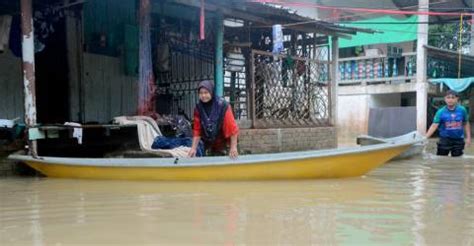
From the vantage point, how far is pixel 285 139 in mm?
11062

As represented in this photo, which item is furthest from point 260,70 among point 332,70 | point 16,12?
point 16,12

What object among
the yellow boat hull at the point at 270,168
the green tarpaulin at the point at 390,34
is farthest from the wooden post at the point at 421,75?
the yellow boat hull at the point at 270,168

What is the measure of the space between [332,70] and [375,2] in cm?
693

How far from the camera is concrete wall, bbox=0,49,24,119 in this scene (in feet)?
27.6

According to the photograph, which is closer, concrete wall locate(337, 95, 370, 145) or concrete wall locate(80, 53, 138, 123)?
concrete wall locate(80, 53, 138, 123)

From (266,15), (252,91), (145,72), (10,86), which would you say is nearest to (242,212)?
(145,72)

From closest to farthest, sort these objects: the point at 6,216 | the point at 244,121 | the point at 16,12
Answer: the point at 6,216 → the point at 16,12 → the point at 244,121

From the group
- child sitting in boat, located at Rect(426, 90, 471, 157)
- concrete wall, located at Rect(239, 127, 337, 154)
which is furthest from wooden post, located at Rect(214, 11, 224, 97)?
child sitting in boat, located at Rect(426, 90, 471, 157)

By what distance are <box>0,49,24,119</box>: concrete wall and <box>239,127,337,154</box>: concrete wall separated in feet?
13.4

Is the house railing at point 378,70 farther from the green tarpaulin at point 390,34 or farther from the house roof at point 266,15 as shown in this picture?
the house roof at point 266,15

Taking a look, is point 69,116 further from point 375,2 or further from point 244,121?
→ point 375,2

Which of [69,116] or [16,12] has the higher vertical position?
[16,12]

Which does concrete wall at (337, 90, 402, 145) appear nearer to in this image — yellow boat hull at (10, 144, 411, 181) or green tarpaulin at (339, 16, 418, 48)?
green tarpaulin at (339, 16, 418, 48)

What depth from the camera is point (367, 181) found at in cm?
632
